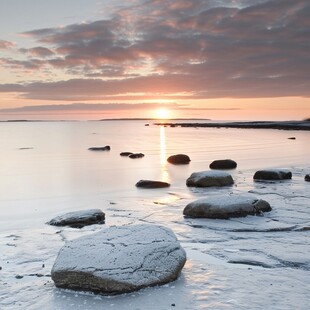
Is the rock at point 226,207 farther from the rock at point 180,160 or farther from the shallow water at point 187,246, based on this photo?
the rock at point 180,160

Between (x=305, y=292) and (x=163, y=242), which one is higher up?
(x=163, y=242)

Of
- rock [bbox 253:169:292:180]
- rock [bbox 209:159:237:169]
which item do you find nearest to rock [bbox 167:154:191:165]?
rock [bbox 209:159:237:169]

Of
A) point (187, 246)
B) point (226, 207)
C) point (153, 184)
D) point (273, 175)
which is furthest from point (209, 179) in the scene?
point (187, 246)

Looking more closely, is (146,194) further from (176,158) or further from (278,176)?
(176,158)

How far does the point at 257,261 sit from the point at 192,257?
103cm

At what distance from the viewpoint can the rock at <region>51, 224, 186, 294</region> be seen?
17.8 ft

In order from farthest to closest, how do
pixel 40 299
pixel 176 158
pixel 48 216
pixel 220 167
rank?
1. pixel 176 158
2. pixel 220 167
3. pixel 48 216
4. pixel 40 299

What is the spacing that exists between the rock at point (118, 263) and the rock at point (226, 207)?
3322mm

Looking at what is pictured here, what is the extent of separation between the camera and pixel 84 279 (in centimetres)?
550

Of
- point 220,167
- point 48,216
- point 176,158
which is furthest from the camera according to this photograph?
point 176,158

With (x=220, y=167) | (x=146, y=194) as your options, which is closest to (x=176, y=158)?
(x=220, y=167)

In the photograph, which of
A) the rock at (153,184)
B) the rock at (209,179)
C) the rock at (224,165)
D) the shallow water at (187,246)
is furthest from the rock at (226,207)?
the rock at (224,165)

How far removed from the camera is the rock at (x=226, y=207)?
9586 millimetres

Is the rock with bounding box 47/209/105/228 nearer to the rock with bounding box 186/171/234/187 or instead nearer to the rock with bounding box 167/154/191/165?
the rock with bounding box 186/171/234/187
